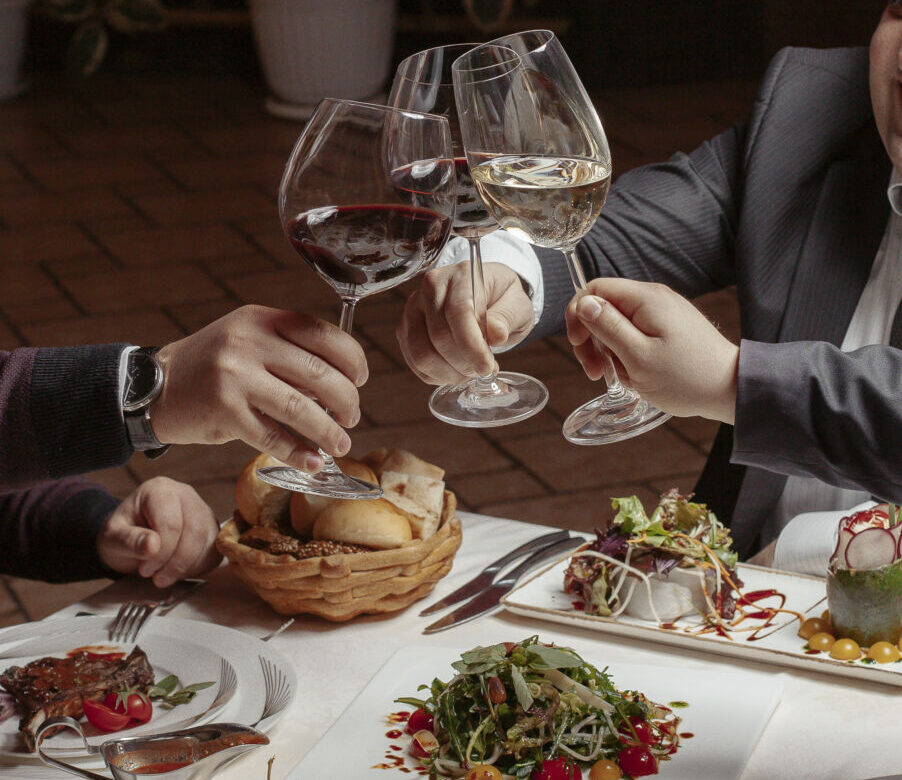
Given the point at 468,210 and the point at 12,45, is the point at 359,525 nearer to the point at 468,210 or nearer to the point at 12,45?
the point at 468,210

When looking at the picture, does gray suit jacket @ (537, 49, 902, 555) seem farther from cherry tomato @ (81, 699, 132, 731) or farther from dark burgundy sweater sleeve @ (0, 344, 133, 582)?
A: cherry tomato @ (81, 699, 132, 731)

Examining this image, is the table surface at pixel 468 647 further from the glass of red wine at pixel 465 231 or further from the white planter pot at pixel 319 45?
the white planter pot at pixel 319 45

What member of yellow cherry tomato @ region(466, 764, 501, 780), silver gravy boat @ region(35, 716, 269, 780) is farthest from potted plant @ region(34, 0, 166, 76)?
yellow cherry tomato @ region(466, 764, 501, 780)

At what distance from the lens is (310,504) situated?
1.25m

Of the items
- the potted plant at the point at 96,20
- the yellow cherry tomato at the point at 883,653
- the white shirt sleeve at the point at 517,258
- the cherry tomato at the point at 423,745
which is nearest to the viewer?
the cherry tomato at the point at 423,745

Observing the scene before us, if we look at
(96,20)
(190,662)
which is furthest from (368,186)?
(96,20)

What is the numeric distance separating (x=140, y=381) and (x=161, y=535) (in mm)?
279

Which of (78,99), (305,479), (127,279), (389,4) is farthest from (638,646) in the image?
(78,99)

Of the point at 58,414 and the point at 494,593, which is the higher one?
the point at 58,414

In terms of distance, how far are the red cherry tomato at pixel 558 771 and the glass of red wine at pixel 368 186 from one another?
399 mm

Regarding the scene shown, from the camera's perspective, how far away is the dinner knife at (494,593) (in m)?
1.25

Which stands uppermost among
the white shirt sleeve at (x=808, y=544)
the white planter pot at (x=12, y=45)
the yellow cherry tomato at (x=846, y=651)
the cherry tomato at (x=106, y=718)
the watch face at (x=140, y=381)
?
the watch face at (x=140, y=381)

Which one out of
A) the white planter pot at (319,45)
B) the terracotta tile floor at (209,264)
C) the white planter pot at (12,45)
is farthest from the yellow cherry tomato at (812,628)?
the white planter pot at (12,45)

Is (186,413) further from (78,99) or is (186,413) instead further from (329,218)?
(78,99)
